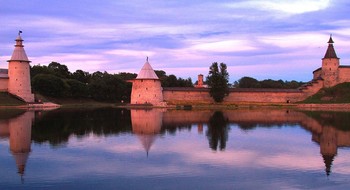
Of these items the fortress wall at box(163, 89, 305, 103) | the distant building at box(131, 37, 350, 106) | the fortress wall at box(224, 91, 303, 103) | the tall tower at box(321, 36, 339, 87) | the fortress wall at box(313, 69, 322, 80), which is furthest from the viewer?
the fortress wall at box(313, 69, 322, 80)

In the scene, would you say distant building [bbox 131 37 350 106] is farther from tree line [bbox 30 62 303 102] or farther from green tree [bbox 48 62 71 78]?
green tree [bbox 48 62 71 78]

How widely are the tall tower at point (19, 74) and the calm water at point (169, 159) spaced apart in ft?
93.3

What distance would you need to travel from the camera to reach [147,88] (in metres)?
46.7

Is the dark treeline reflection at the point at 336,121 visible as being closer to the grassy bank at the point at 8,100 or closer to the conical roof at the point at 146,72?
the conical roof at the point at 146,72

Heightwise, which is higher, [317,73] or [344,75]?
[317,73]

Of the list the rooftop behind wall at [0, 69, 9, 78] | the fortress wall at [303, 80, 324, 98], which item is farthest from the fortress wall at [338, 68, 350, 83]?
the rooftop behind wall at [0, 69, 9, 78]

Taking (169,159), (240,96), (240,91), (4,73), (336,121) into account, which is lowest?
(169,159)

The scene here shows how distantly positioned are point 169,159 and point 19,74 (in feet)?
122

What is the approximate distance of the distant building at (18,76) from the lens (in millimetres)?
43781

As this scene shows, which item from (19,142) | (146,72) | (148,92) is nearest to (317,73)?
(146,72)

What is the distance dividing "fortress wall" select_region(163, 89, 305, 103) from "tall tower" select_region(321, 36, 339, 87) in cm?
399

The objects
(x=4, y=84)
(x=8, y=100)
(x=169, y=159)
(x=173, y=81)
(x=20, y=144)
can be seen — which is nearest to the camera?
(x=169, y=159)

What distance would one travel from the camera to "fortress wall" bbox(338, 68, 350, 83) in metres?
53.8

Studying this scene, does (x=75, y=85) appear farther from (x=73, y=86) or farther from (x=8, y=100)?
(x=8, y=100)
